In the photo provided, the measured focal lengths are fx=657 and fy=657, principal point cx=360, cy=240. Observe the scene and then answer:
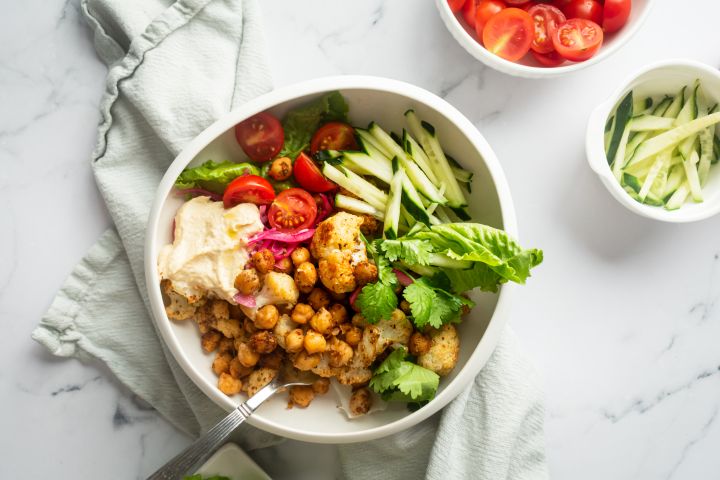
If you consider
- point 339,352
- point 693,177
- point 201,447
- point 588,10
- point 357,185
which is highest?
point 588,10

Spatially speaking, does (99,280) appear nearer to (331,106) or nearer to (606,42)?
(331,106)

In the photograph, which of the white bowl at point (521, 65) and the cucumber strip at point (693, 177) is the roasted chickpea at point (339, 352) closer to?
the white bowl at point (521, 65)

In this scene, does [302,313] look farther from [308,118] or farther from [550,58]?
[550,58]

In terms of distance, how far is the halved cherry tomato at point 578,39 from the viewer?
2619 millimetres

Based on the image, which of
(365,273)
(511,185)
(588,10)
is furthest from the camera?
(511,185)

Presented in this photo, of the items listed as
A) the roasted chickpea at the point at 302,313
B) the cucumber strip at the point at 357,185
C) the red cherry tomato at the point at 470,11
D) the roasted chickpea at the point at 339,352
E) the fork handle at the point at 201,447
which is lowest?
the fork handle at the point at 201,447

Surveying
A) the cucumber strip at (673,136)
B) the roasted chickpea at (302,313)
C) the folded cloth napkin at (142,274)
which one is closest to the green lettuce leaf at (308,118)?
the folded cloth napkin at (142,274)

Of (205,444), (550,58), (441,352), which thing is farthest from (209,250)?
(550,58)

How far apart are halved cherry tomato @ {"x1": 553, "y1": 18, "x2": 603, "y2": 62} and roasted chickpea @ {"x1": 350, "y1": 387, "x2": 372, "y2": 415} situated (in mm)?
1561

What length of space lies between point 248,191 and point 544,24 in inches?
55.7

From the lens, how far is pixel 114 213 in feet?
8.93

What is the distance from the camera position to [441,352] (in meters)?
2.43

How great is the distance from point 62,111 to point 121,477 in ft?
5.27

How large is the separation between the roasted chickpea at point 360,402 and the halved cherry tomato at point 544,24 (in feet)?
5.16
